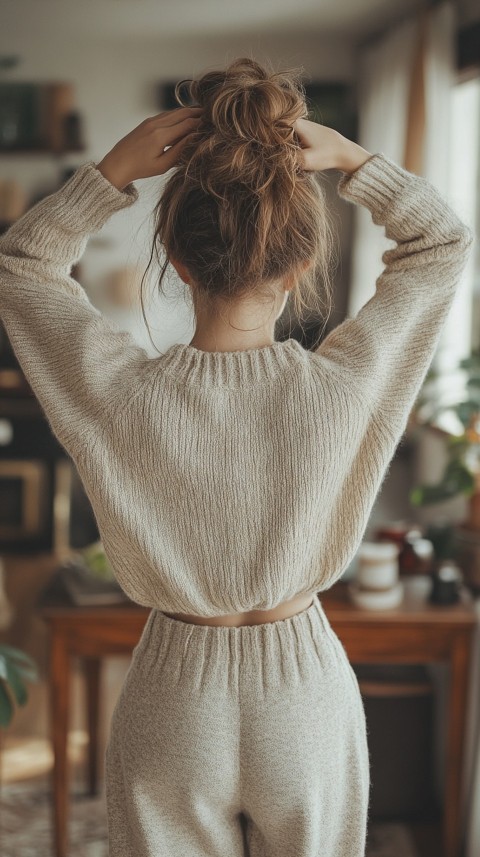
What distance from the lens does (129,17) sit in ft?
15.6

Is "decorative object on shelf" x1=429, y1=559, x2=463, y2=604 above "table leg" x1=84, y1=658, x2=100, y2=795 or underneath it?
above

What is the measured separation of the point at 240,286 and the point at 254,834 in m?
0.69

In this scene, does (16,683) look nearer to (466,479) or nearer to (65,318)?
(65,318)

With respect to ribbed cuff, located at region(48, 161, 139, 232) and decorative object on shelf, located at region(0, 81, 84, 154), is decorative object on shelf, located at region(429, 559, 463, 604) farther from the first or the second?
decorative object on shelf, located at region(0, 81, 84, 154)

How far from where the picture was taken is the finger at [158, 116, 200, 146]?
97cm

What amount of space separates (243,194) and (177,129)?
0.12m

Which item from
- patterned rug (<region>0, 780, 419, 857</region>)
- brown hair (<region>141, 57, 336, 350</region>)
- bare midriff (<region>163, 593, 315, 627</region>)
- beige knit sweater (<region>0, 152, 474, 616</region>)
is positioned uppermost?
brown hair (<region>141, 57, 336, 350</region>)

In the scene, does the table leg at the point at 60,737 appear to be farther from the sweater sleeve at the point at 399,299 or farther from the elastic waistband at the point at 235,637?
the sweater sleeve at the point at 399,299

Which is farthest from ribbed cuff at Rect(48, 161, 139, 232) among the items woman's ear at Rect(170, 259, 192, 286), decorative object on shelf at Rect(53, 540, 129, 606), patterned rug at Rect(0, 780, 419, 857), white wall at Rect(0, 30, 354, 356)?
white wall at Rect(0, 30, 354, 356)

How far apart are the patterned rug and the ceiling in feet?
12.0

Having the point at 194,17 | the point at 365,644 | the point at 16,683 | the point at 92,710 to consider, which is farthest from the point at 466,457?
the point at 194,17

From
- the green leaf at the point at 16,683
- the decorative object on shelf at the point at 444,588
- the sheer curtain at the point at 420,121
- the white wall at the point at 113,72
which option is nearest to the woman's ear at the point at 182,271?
the green leaf at the point at 16,683

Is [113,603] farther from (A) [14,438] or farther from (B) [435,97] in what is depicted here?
(A) [14,438]

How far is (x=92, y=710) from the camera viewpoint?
96.4 inches
